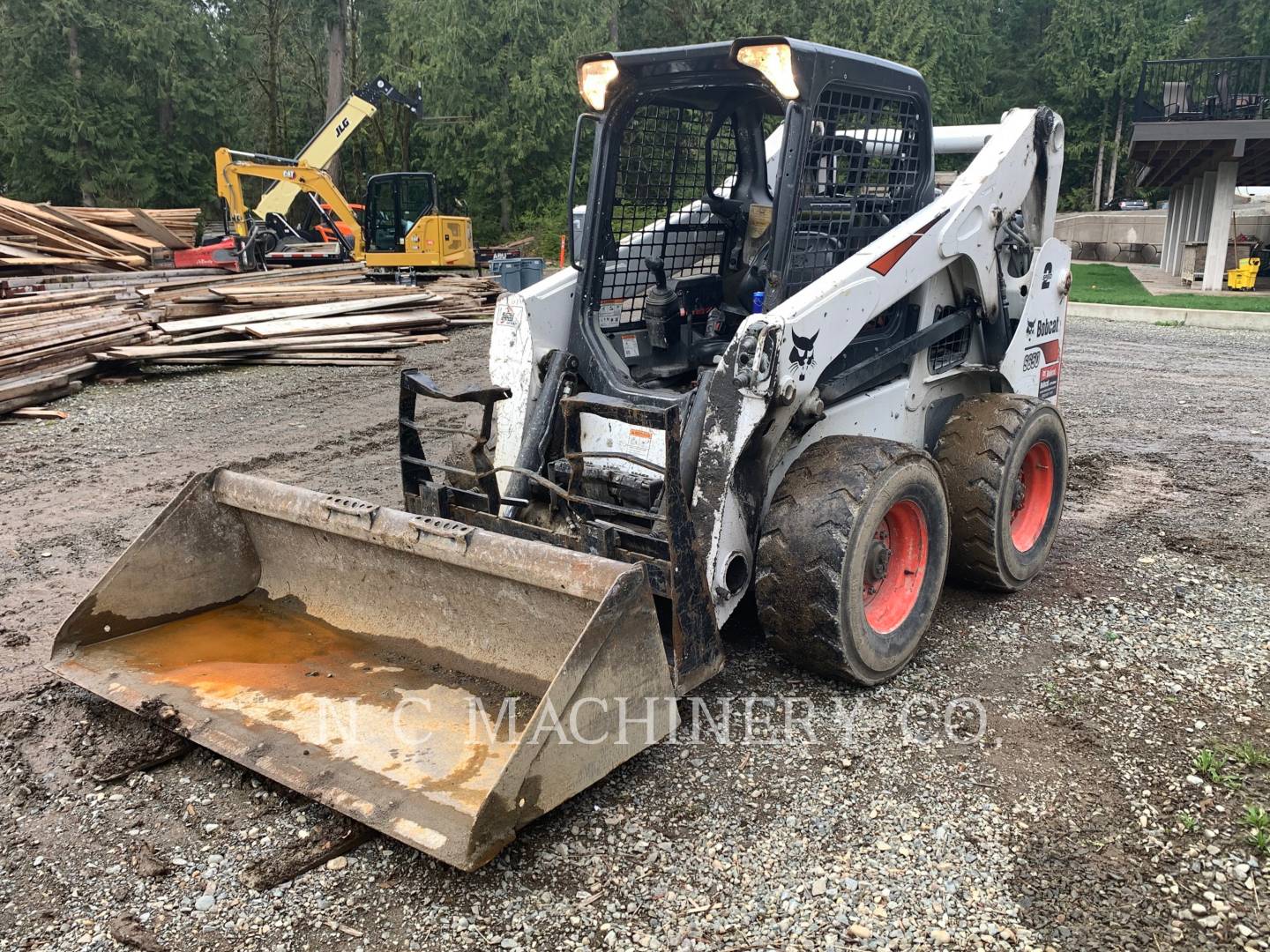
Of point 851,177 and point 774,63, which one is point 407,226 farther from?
point 774,63

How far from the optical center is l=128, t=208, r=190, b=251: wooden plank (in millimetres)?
17359

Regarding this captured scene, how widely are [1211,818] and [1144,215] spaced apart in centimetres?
2895

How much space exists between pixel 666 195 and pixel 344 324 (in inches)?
319

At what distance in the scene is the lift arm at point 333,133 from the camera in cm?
1970

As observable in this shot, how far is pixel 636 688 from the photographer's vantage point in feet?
10.1

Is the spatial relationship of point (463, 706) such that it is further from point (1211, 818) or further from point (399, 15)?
point (399, 15)

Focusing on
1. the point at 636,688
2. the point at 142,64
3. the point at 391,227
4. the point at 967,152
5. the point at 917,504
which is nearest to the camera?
the point at 636,688

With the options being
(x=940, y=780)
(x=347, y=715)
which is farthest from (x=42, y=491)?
(x=940, y=780)

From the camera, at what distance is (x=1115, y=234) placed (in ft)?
92.8

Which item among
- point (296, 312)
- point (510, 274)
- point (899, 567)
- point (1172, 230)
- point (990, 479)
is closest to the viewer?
point (899, 567)

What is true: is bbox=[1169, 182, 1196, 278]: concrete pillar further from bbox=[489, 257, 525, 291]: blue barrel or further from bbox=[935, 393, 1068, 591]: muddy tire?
bbox=[935, 393, 1068, 591]: muddy tire

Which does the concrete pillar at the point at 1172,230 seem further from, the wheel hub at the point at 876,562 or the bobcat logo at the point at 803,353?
the bobcat logo at the point at 803,353

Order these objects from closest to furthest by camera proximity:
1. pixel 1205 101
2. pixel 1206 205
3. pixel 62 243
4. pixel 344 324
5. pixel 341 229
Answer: pixel 344 324, pixel 62 243, pixel 1205 101, pixel 1206 205, pixel 341 229

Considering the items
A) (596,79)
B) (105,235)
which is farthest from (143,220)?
(596,79)
